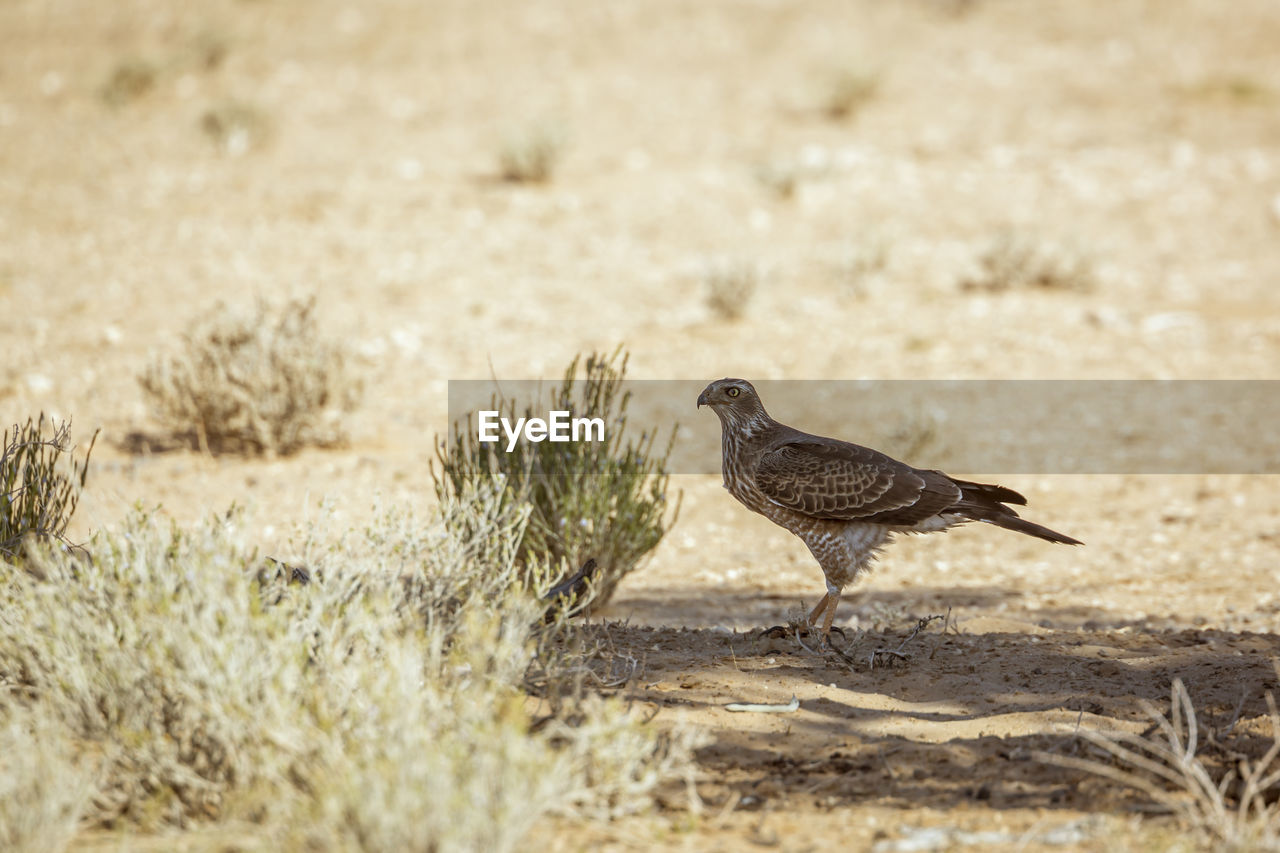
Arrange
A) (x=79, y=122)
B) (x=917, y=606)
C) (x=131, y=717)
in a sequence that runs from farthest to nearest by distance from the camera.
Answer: (x=79, y=122)
(x=917, y=606)
(x=131, y=717)

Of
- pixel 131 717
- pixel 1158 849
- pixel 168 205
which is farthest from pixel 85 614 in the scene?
pixel 168 205

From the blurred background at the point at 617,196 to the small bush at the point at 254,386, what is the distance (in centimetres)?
28

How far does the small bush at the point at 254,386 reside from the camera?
30.7 feet

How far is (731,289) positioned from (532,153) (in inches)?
187

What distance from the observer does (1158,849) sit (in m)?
3.21

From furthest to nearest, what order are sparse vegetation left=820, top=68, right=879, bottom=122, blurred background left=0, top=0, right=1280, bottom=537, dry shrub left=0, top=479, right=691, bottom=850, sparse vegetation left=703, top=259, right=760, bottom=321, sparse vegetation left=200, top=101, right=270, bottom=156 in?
sparse vegetation left=820, top=68, right=879, bottom=122 < sparse vegetation left=200, top=101, right=270, bottom=156 < sparse vegetation left=703, top=259, right=760, bottom=321 < blurred background left=0, top=0, right=1280, bottom=537 < dry shrub left=0, top=479, right=691, bottom=850

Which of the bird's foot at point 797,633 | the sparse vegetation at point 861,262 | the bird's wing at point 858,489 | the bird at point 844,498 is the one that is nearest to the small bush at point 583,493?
the bird at point 844,498

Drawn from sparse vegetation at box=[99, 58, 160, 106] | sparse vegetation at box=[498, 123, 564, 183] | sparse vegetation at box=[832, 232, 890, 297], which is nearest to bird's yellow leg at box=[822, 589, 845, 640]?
sparse vegetation at box=[832, 232, 890, 297]

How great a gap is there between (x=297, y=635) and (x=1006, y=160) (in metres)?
15.4

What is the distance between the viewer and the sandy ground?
180 inches

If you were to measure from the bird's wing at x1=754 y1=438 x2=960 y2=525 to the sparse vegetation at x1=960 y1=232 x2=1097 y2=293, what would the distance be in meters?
8.69

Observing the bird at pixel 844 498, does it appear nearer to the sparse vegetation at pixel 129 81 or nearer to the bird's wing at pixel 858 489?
the bird's wing at pixel 858 489

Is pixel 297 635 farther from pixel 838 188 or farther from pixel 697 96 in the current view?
pixel 697 96

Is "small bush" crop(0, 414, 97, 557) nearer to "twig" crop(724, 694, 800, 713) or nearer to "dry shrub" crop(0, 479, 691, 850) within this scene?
"dry shrub" crop(0, 479, 691, 850)
